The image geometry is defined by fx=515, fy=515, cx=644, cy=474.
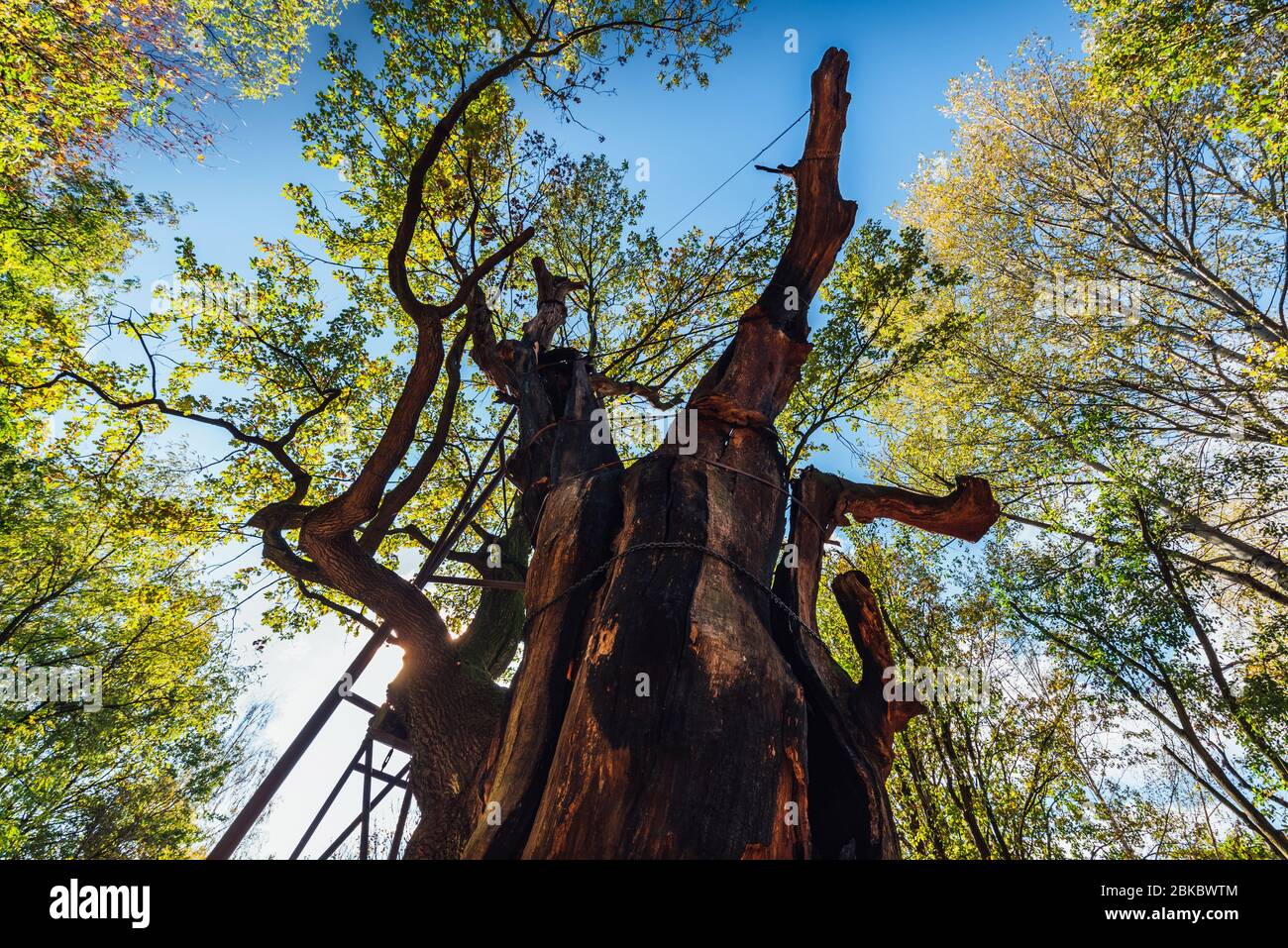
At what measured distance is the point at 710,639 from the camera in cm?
188

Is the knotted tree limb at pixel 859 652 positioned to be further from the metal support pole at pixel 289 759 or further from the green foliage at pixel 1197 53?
the green foliage at pixel 1197 53

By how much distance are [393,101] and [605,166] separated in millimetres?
3182

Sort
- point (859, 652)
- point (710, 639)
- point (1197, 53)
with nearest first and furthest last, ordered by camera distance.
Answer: point (710, 639) < point (859, 652) < point (1197, 53)

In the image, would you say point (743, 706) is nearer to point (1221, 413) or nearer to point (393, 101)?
point (393, 101)

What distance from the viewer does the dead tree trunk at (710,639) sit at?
157 centimetres

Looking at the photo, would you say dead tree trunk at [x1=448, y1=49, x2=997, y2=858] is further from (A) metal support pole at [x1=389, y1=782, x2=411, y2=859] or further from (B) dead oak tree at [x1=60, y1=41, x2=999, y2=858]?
(A) metal support pole at [x1=389, y1=782, x2=411, y2=859]

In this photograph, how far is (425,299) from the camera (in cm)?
820

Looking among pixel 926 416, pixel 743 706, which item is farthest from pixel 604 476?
pixel 926 416

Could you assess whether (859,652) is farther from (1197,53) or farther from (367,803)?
(1197,53)

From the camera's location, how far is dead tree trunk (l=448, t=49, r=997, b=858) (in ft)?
5.16

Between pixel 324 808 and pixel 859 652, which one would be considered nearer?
pixel 859 652

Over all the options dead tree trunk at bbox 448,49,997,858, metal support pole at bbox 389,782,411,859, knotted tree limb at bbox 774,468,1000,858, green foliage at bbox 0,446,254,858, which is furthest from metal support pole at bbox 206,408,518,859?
green foliage at bbox 0,446,254,858

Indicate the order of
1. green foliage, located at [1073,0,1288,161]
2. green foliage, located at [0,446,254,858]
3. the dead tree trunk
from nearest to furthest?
the dead tree trunk → green foliage, located at [1073,0,1288,161] → green foliage, located at [0,446,254,858]

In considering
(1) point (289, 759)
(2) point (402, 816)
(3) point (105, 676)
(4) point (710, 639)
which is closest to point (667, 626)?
(4) point (710, 639)
